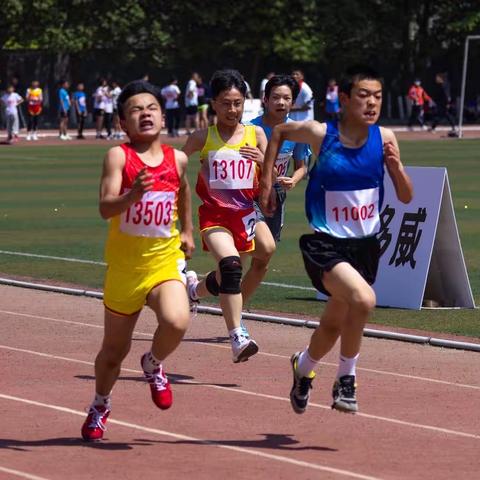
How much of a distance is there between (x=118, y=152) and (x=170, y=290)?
2.51ft

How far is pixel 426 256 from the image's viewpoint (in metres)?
14.0

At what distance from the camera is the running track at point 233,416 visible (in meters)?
7.77

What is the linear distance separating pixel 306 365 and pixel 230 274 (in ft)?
6.22

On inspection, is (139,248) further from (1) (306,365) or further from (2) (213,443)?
(1) (306,365)

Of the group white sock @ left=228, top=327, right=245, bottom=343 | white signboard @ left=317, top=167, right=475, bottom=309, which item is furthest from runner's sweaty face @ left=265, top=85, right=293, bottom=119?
white signboard @ left=317, top=167, right=475, bottom=309

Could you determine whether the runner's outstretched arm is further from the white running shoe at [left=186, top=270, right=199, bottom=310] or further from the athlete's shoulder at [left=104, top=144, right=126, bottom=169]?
the white running shoe at [left=186, top=270, right=199, bottom=310]

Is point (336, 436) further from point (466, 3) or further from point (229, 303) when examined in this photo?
point (466, 3)

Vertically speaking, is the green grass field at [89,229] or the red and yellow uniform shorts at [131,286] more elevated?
the red and yellow uniform shorts at [131,286]

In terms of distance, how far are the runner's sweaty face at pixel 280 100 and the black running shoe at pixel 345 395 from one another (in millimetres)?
3525

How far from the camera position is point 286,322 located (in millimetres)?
13039

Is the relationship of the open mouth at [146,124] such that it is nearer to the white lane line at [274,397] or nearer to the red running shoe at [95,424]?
the red running shoe at [95,424]

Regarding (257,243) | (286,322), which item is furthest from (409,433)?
(286,322)

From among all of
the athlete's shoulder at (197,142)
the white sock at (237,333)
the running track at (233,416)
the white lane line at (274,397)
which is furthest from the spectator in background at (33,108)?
the white sock at (237,333)

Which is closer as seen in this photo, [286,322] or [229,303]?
[229,303]
